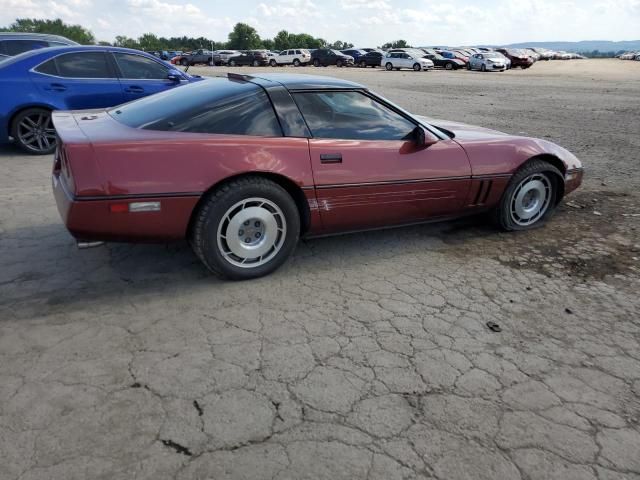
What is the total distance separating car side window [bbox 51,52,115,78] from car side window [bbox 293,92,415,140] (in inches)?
188

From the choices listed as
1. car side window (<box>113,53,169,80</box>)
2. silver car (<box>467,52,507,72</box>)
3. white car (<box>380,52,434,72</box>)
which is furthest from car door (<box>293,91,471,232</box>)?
silver car (<box>467,52,507,72</box>)

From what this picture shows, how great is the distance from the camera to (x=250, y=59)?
142 ft

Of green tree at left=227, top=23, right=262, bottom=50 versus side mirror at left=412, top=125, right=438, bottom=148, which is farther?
green tree at left=227, top=23, right=262, bottom=50

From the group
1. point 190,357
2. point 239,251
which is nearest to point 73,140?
point 239,251

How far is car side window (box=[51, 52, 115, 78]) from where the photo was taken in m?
6.91

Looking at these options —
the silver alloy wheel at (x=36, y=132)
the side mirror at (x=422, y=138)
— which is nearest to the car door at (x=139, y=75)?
the silver alloy wheel at (x=36, y=132)

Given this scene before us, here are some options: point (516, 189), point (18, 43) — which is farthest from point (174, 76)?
point (516, 189)

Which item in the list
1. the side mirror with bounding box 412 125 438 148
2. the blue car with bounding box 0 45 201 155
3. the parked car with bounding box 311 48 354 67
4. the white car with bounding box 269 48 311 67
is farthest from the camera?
the white car with bounding box 269 48 311 67

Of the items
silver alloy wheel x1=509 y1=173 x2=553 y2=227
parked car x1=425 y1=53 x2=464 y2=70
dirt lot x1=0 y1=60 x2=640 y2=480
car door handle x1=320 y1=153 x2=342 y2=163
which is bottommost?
parked car x1=425 y1=53 x2=464 y2=70

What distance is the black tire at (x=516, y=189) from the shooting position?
434 centimetres

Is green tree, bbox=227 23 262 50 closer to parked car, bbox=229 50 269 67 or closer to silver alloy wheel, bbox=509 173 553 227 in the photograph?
parked car, bbox=229 50 269 67

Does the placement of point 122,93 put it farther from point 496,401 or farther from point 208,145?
point 496,401

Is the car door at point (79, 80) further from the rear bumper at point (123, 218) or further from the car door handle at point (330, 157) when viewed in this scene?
the car door handle at point (330, 157)

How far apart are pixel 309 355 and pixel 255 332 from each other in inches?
15.1
